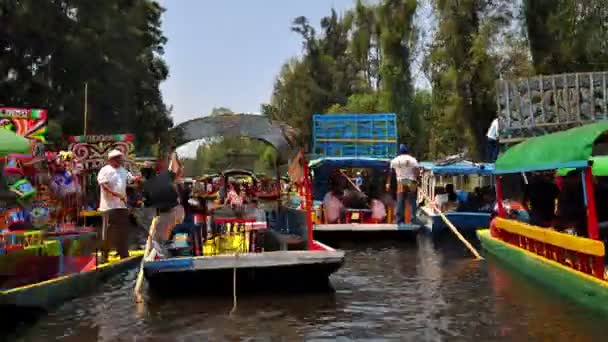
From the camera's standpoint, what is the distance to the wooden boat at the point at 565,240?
25.6 ft

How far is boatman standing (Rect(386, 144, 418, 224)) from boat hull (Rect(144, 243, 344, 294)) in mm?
6012

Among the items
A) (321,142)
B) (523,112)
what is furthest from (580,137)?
(321,142)

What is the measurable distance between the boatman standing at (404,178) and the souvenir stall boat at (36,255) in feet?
20.6

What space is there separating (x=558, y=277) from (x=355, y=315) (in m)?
2.69

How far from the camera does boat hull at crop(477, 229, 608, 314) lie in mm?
7676

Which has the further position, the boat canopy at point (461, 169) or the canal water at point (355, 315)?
the boat canopy at point (461, 169)

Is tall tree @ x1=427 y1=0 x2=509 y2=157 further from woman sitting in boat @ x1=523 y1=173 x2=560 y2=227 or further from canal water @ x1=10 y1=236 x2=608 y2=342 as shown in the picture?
canal water @ x1=10 y1=236 x2=608 y2=342

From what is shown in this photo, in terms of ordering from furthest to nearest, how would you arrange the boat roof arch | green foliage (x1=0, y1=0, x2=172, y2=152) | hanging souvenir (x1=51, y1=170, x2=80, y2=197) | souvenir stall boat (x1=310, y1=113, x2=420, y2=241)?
green foliage (x1=0, y1=0, x2=172, y2=152)
souvenir stall boat (x1=310, y1=113, x2=420, y2=241)
hanging souvenir (x1=51, y1=170, x2=80, y2=197)
the boat roof arch

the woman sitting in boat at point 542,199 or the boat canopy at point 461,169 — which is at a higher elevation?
the boat canopy at point 461,169

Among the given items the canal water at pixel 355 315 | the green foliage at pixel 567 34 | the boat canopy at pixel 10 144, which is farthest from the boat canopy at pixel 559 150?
the green foliage at pixel 567 34

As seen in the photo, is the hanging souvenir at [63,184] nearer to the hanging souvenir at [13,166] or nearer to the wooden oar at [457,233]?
the hanging souvenir at [13,166]

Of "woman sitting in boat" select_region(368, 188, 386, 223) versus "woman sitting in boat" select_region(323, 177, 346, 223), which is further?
"woman sitting in boat" select_region(368, 188, 386, 223)

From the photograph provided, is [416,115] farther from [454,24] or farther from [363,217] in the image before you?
[363,217]

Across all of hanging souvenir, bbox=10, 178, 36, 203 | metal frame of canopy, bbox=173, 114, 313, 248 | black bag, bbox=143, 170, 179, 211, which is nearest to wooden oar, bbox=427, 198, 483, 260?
metal frame of canopy, bbox=173, 114, 313, 248
